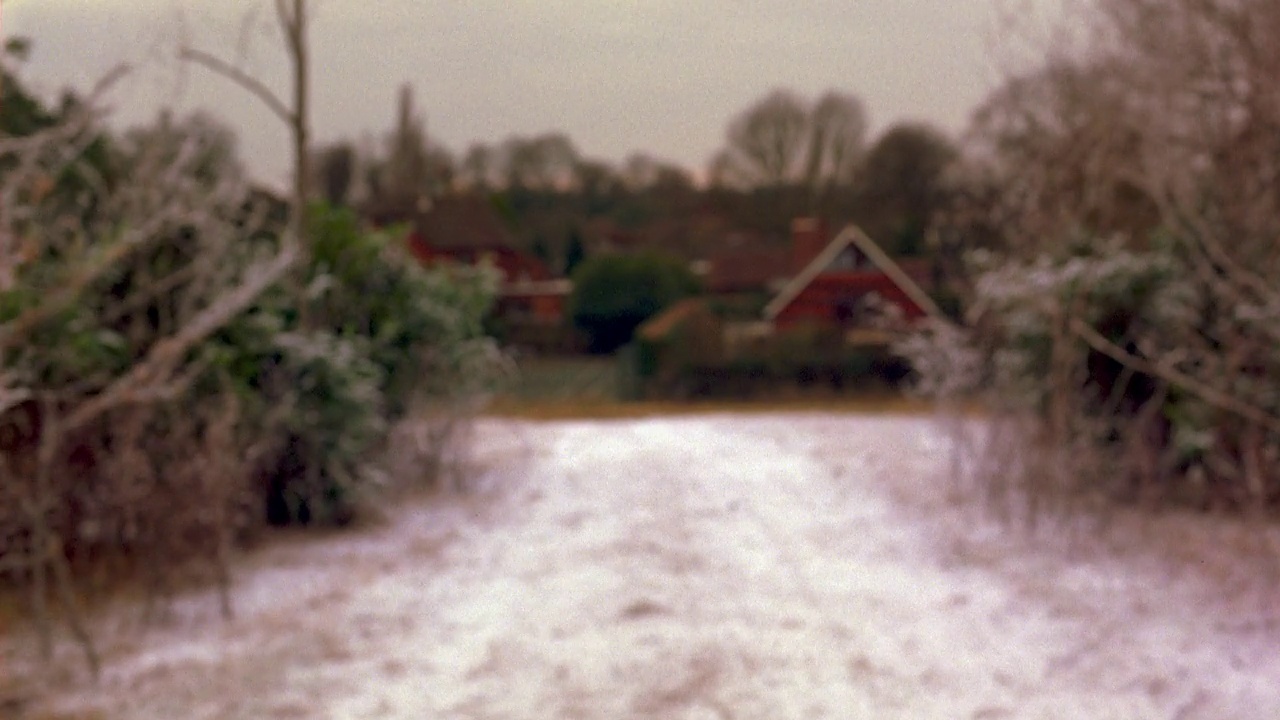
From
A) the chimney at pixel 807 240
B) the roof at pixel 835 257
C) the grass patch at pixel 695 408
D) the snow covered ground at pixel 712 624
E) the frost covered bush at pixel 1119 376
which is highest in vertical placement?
the chimney at pixel 807 240

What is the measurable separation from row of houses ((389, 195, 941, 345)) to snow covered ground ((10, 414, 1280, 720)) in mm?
11025

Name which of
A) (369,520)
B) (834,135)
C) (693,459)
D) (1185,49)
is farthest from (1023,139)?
(834,135)

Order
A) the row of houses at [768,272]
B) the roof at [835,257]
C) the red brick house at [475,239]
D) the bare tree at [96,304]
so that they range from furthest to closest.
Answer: the red brick house at [475,239] < the row of houses at [768,272] < the roof at [835,257] < the bare tree at [96,304]

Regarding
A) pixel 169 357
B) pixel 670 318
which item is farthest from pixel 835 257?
pixel 169 357

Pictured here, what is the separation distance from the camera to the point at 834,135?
29672 mm

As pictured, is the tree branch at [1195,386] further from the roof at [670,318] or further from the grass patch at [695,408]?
the roof at [670,318]

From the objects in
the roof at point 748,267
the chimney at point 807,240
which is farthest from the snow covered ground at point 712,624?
the roof at point 748,267

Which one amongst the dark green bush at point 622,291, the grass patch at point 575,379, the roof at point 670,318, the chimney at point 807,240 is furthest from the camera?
the chimney at point 807,240

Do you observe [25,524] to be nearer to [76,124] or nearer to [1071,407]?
[76,124]

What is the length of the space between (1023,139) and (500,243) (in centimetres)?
2082

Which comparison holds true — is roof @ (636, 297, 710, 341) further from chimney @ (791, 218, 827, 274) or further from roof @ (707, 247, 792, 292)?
roof @ (707, 247, 792, 292)

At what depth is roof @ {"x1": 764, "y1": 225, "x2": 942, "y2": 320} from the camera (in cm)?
2317

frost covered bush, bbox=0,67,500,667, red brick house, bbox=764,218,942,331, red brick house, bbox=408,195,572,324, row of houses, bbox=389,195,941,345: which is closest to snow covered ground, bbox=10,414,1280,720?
frost covered bush, bbox=0,67,500,667

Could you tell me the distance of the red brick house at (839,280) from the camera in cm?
2390
